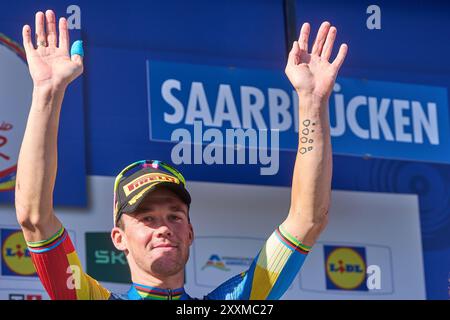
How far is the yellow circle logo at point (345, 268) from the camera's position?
6137mm

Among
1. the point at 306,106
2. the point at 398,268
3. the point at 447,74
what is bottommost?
the point at 398,268

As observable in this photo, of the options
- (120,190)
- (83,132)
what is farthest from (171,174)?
(83,132)

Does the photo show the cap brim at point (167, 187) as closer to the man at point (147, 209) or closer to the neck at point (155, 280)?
the man at point (147, 209)

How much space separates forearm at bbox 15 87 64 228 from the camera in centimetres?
397

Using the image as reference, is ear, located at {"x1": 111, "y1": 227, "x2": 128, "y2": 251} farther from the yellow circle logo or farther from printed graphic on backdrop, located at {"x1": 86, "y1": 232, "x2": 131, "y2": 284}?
the yellow circle logo

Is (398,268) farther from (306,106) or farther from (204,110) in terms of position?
(306,106)

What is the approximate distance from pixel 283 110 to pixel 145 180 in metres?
2.13

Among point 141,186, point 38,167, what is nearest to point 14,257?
point 141,186

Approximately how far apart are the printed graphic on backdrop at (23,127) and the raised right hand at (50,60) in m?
1.45

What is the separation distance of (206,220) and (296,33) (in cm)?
108

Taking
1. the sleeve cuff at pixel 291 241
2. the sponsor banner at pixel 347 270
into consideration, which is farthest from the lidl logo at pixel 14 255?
the sleeve cuff at pixel 291 241

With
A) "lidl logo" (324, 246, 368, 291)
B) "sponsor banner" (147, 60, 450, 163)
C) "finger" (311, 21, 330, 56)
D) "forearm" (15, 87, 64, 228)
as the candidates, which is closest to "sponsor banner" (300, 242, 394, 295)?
"lidl logo" (324, 246, 368, 291)

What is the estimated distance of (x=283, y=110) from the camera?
20.5ft

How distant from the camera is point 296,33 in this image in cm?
632
